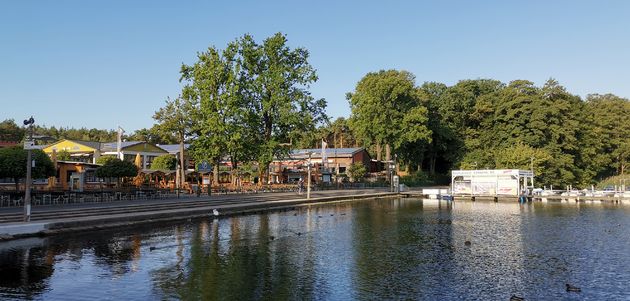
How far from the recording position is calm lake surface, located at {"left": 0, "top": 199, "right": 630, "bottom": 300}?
47.5 feet

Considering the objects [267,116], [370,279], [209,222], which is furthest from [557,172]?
[370,279]

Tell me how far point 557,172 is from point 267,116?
50.3 metres

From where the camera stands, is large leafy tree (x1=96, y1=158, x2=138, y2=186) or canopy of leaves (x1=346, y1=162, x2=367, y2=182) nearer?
large leafy tree (x1=96, y1=158, x2=138, y2=186)

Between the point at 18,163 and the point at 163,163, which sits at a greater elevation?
the point at 163,163

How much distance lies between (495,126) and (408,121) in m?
17.4

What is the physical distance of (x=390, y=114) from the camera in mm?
Answer: 84875

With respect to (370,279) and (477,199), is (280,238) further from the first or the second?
(477,199)

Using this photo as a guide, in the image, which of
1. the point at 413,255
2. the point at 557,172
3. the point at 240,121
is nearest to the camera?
the point at 413,255

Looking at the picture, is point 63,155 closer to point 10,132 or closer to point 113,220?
point 113,220

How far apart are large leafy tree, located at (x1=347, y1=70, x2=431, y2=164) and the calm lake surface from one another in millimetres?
51255

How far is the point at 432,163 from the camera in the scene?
9650 cm

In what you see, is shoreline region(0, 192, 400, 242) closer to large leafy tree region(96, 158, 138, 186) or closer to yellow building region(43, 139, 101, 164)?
large leafy tree region(96, 158, 138, 186)

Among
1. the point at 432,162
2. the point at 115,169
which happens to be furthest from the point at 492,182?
the point at 115,169

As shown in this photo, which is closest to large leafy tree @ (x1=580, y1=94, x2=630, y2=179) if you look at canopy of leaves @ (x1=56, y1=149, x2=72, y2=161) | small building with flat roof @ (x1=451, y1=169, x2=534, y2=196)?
small building with flat roof @ (x1=451, y1=169, x2=534, y2=196)
